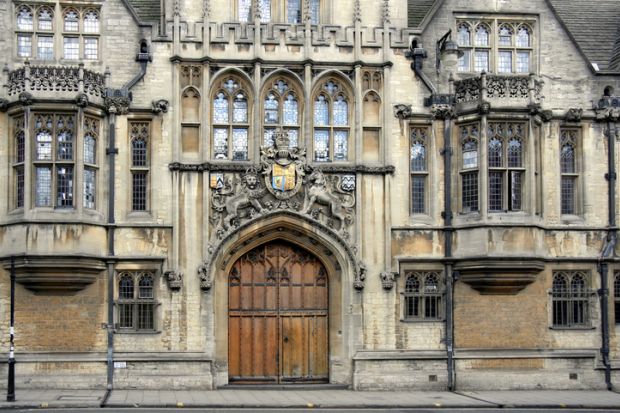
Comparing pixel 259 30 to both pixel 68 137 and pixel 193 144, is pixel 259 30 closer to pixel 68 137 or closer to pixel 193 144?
pixel 193 144

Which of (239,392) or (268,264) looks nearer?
(239,392)

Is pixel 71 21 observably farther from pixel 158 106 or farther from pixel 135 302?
pixel 135 302

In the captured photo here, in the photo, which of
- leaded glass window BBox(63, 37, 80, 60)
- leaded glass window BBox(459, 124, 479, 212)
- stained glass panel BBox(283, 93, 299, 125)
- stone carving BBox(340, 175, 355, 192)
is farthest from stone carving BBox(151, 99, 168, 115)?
leaded glass window BBox(459, 124, 479, 212)

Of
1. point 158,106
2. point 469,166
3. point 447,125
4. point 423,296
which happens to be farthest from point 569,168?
point 158,106

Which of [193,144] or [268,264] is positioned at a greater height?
[193,144]

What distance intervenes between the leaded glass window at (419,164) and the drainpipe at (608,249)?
5.90 metres

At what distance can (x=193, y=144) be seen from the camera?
101ft

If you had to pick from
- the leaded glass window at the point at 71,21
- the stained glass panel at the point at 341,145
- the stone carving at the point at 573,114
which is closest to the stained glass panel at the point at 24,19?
the leaded glass window at the point at 71,21

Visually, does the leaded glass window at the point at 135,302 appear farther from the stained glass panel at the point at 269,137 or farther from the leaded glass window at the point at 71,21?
the leaded glass window at the point at 71,21

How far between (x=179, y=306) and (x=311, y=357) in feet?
14.4

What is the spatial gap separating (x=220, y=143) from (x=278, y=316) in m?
5.54

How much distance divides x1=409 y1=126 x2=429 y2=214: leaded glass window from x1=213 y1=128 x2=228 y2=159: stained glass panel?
5.72 m

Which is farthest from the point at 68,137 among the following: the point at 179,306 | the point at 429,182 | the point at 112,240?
the point at 429,182

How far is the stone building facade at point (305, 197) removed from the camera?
97.6 ft
